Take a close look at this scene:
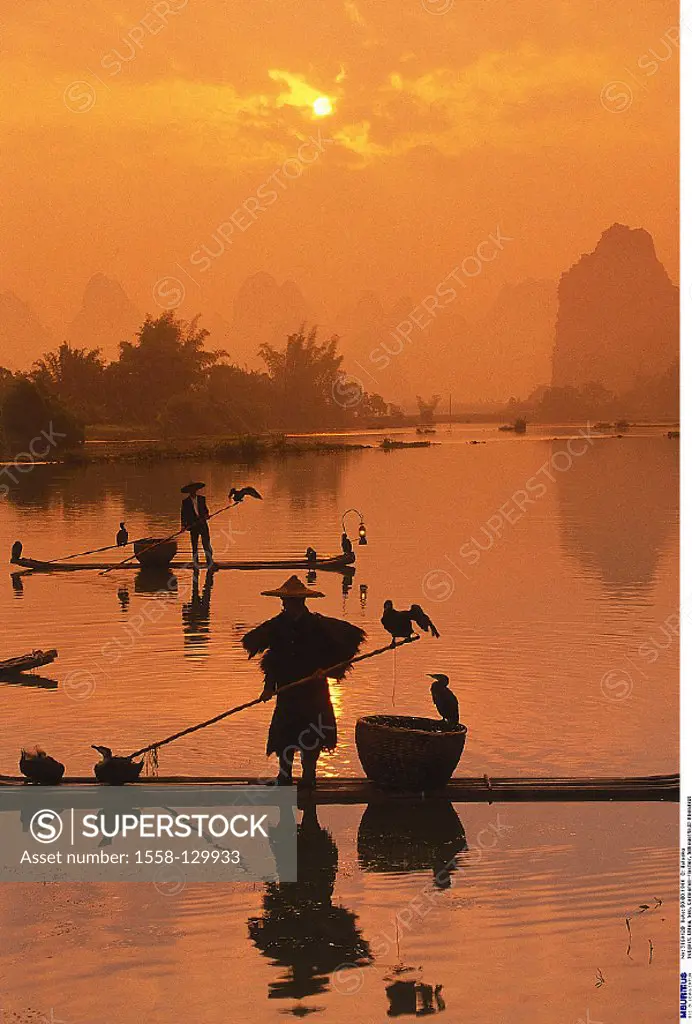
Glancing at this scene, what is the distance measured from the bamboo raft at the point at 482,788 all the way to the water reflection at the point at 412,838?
0.53 ft

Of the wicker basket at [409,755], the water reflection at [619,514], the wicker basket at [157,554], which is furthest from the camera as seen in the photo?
the water reflection at [619,514]

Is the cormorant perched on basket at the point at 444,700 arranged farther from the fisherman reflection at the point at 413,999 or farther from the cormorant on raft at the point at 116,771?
the fisherman reflection at the point at 413,999

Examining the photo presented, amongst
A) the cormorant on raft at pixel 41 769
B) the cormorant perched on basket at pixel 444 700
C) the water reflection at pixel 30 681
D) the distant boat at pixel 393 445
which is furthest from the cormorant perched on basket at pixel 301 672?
the distant boat at pixel 393 445

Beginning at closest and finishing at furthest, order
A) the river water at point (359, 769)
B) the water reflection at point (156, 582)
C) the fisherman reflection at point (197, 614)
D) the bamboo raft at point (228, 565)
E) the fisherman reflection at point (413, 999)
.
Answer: the fisherman reflection at point (413, 999)
the river water at point (359, 769)
the fisherman reflection at point (197, 614)
the water reflection at point (156, 582)
the bamboo raft at point (228, 565)

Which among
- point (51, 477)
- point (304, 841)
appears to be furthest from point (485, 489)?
point (304, 841)

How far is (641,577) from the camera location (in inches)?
1049

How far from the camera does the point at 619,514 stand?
42219 mm

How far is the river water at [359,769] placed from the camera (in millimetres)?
8062

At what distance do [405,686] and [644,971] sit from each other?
7.79 m

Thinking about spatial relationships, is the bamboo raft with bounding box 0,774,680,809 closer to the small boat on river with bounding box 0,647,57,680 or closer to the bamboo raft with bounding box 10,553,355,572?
the small boat on river with bounding box 0,647,57,680

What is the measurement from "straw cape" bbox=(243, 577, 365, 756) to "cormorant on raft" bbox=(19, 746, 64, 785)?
1631 millimetres

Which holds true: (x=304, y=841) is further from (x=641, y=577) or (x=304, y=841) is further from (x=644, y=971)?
(x=641, y=577)

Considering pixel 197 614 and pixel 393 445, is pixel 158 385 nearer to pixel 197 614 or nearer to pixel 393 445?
pixel 393 445

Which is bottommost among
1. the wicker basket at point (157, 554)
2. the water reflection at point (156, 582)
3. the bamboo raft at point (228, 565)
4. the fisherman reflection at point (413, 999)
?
the fisherman reflection at point (413, 999)
